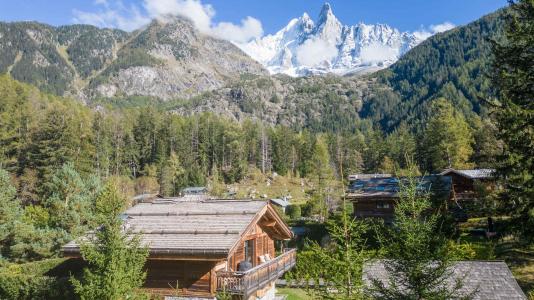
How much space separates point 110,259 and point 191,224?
22.8ft

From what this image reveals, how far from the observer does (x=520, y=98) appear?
66.9ft

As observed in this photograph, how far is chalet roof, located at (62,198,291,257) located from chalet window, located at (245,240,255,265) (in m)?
1.97

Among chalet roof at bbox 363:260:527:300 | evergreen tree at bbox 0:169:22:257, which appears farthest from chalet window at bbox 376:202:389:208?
evergreen tree at bbox 0:169:22:257

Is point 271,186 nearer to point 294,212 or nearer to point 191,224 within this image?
point 294,212

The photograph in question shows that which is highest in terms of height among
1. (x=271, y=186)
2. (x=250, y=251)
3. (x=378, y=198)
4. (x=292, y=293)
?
(x=271, y=186)

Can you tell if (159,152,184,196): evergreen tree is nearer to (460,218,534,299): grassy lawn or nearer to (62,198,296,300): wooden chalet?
(62,198,296,300): wooden chalet

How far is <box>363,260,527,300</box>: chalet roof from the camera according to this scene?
17453mm

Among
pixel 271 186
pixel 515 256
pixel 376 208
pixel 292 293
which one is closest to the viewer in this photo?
pixel 292 293

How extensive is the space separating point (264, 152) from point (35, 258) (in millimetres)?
93953

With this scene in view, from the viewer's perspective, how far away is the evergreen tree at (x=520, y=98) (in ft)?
63.6

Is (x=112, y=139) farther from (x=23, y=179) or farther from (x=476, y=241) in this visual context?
(x=476, y=241)

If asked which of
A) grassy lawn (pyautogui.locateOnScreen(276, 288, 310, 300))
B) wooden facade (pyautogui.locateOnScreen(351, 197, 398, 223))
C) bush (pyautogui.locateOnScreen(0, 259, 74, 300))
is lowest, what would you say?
grassy lawn (pyautogui.locateOnScreen(276, 288, 310, 300))

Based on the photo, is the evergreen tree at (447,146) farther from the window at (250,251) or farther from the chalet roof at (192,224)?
the window at (250,251)

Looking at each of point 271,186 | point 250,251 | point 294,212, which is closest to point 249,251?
point 250,251
